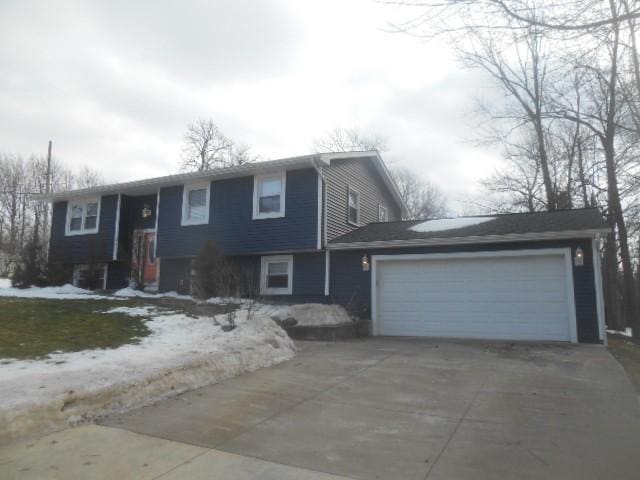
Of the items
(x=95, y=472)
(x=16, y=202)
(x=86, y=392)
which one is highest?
(x=16, y=202)

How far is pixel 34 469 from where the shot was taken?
11.0 feet

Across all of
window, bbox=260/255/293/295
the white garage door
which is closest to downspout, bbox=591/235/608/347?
the white garage door

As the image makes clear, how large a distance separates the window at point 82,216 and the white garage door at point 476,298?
36.7 ft

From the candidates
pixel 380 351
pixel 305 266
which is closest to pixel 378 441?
pixel 380 351

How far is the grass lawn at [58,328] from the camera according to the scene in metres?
6.07

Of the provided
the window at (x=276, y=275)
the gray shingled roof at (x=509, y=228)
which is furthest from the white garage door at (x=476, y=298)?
the window at (x=276, y=275)

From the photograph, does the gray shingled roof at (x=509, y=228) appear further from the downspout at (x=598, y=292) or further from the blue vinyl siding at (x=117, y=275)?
the blue vinyl siding at (x=117, y=275)

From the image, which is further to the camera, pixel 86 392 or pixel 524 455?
pixel 86 392

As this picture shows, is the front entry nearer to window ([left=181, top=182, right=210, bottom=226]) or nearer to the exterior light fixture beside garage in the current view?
the exterior light fixture beside garage

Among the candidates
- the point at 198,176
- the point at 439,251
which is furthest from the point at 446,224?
the point at 198,176

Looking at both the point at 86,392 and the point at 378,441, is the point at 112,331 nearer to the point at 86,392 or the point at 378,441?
the point at 86,392

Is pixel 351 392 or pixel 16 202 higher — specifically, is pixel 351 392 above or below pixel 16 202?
below

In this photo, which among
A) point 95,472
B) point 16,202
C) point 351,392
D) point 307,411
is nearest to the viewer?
point 95,472

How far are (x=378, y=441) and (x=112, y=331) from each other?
5230 mm
